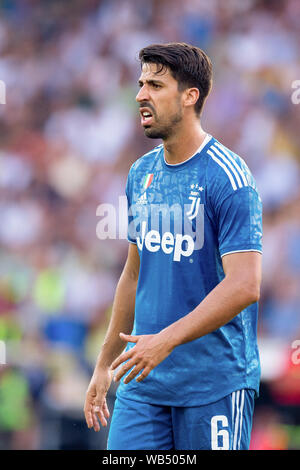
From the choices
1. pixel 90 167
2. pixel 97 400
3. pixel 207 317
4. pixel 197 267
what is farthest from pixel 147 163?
pixel 90 167

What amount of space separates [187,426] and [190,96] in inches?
48.5

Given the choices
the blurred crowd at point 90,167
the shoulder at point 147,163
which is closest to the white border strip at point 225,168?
the shoulder at point 147,163

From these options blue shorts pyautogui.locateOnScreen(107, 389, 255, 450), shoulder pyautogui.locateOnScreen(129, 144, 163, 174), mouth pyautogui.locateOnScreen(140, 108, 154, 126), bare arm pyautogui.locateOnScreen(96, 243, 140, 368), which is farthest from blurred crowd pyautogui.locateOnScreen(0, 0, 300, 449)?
mouth pyautogui.locateOnScreen(140, 108, 154, 126)

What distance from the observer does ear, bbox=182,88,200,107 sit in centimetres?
276

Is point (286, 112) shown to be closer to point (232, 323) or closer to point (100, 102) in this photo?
point (100, 102)

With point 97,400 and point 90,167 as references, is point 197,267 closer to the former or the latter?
point 97,400

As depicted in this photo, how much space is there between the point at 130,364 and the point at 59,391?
11.7 feet

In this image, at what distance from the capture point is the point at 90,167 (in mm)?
7102

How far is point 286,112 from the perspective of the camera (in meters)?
6.79

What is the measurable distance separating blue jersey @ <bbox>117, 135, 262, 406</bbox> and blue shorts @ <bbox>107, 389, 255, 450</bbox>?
4 cm

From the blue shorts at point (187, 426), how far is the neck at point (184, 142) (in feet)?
2.95

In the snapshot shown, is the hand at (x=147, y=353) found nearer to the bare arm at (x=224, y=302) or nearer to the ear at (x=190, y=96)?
the bare arm at (x=224, y=302)

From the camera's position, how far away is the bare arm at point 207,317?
232cm
